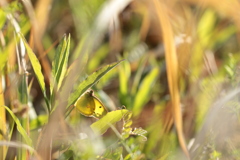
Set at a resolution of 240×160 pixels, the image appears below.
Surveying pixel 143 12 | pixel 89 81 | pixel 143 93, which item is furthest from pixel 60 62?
pixel 143 12

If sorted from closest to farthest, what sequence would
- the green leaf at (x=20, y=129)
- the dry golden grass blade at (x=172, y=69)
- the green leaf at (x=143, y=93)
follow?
the green leaf at (x=20, y=129)
the dry golden grass blade at (x=172, y=69)
the green leaf at (x=143, y=93)

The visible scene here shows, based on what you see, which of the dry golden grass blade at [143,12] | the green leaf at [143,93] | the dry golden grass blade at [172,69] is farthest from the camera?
the dry golden grass blade at [143,12]

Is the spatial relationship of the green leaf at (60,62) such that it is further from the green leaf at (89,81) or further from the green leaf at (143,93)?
the green leaf at (143,93)

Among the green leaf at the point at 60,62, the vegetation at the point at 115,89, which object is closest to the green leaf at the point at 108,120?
the vegetation at the point at 115,89

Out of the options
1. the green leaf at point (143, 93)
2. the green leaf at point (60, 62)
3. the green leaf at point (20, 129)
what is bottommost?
the green leaf at point (143, 93)

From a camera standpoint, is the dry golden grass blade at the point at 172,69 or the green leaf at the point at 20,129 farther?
the dry golden grass blade at the point at 172,69

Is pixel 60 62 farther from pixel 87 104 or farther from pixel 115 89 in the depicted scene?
pixel 115 89

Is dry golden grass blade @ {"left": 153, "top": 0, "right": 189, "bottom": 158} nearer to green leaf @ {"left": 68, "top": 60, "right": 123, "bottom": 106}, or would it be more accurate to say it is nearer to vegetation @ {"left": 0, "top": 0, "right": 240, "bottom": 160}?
vegetation @ {"left": 0, "top": 0, "right": 240, "bottom": 160}
